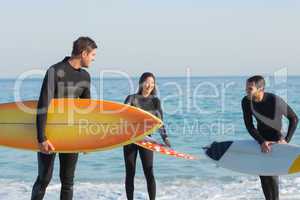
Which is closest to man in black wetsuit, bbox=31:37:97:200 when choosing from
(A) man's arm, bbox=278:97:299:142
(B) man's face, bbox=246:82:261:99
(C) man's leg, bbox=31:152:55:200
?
(C) man's leg, bbox=31:152:55:200

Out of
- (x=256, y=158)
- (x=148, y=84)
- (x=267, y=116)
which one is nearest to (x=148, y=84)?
(x=148, y=84)

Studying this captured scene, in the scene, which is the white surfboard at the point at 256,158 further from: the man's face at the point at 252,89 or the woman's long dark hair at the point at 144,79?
the woman's long dark hair at the point at 144,79

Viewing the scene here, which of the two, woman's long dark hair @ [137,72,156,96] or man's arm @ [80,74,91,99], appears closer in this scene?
man's arm @ [80,74,91,99]

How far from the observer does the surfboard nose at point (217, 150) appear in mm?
5691

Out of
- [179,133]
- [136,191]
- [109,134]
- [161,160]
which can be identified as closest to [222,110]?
[179,133]

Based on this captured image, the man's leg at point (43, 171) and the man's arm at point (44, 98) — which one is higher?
the man's arm at point (44, 98)

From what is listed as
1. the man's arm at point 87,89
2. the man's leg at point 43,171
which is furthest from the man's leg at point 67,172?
the man's arm at point 87,89

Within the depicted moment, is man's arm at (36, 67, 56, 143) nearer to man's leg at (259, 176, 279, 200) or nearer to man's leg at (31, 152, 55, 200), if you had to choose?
man's leg at (31, 152, 55, 200)

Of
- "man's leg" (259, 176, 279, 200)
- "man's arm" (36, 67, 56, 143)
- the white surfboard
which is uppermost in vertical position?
"man's arm" (36, 67, 56, 143)

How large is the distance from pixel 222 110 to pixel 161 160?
14368 millimetres

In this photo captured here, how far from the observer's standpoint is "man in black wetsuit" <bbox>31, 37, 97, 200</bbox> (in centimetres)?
414

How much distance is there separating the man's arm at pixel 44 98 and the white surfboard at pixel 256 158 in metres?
2.21

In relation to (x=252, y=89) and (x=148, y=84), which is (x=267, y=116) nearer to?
(x=252, y=89)

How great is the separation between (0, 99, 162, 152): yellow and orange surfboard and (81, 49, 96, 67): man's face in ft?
1.94
